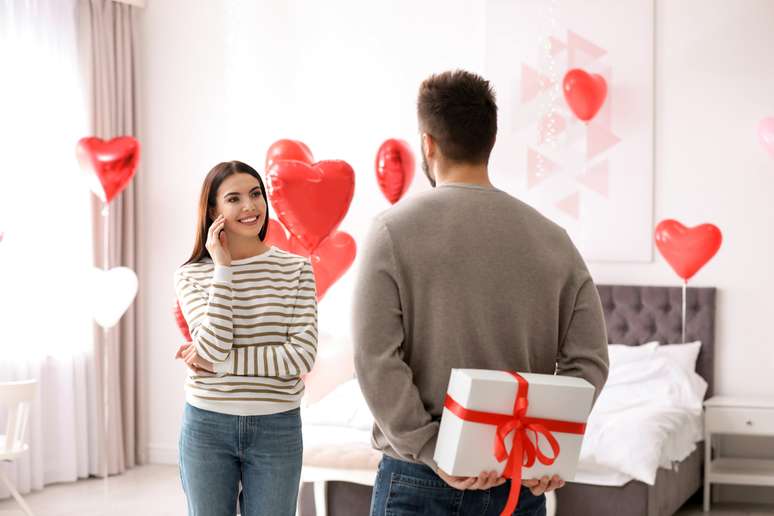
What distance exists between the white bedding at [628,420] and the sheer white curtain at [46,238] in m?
1.49

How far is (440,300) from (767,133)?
3707mm

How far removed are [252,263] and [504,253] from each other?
35.0 inches

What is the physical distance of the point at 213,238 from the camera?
2385 millimetres

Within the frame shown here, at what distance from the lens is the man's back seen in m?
1.67

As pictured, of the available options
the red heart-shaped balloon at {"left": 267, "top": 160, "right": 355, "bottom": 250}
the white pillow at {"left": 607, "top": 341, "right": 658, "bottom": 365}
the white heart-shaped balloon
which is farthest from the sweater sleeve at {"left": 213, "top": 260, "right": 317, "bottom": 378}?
the white pillow at {"left": 607, "top": 341, "right": 658, "bottom": 365}

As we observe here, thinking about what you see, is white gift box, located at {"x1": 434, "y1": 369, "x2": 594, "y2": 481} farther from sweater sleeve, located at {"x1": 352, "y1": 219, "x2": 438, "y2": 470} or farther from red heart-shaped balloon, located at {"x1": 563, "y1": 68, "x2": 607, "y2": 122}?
red heart-shaped balloon, located at {"x1": 563, "y1": 68, "x2": 607, "y2": 122}

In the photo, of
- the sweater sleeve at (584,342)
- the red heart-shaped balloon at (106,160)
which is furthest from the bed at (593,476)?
the sweater sleeve at (584,342)

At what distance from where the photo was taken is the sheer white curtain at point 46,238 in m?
5.09

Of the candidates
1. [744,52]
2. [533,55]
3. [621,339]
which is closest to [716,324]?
[621,339]

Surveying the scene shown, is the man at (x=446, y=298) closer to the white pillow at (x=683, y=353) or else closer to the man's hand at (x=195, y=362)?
the man's hand at (x=195, y=362)

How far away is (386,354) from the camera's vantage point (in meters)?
1.67

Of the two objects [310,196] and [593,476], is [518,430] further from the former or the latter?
[310,196]

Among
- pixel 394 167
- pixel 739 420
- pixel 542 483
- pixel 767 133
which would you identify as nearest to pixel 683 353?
pixel 739 420

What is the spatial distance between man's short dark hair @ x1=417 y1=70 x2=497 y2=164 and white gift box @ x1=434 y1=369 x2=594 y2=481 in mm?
395
